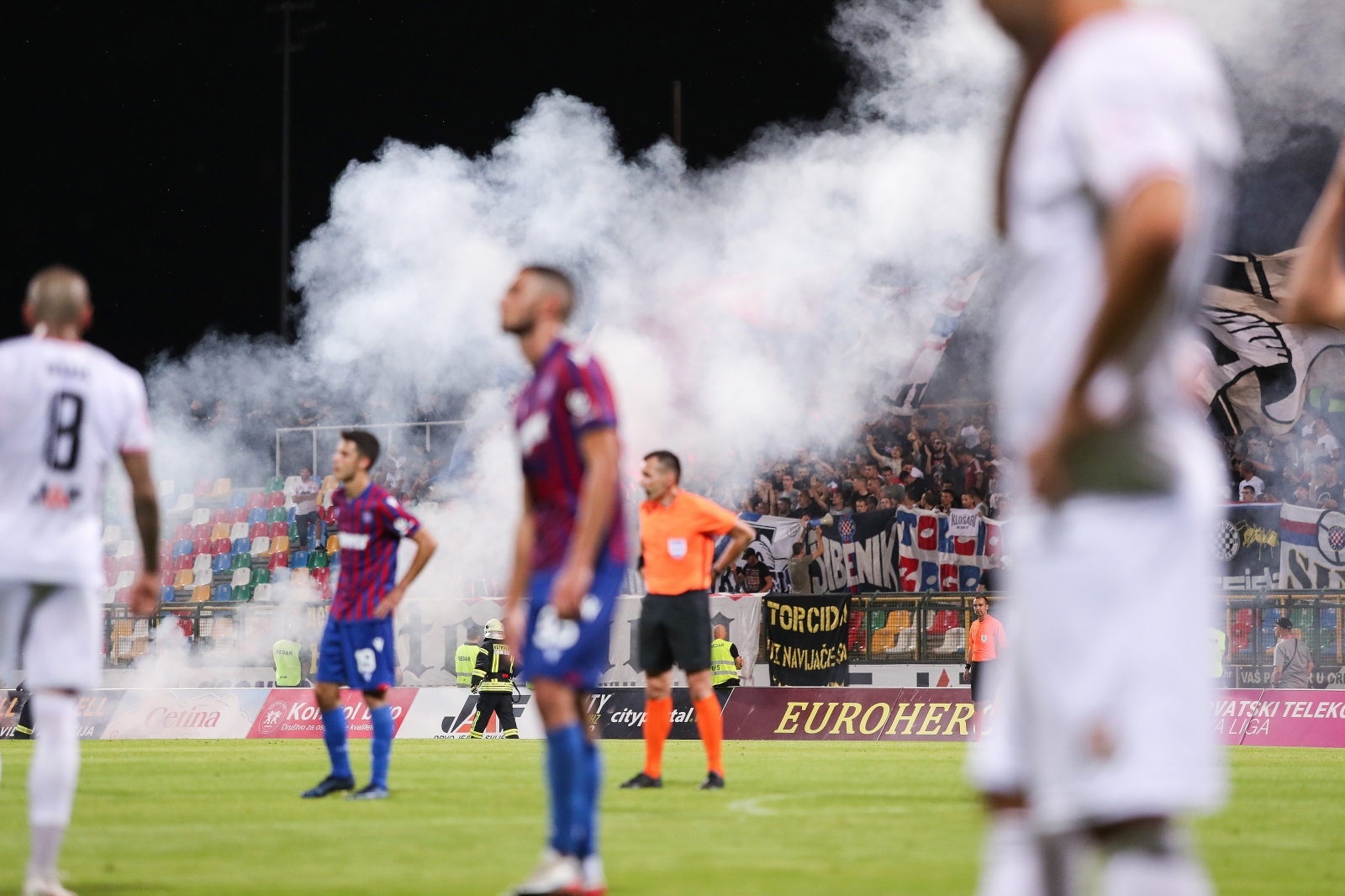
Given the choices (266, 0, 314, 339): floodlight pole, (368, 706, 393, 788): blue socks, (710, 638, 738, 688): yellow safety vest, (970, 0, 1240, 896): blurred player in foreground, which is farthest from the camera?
(266, 0, 314, 339): floodlight pole

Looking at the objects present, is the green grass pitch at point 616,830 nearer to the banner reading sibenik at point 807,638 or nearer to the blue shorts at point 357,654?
the blue shorts at point 357,654

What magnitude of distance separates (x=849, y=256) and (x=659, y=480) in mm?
17205

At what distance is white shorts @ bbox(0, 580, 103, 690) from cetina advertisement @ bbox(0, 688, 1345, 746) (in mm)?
12431

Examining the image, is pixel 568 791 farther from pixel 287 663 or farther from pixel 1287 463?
pixel 287 663

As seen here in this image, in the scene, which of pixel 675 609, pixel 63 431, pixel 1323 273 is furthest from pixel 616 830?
pixel 1323 273

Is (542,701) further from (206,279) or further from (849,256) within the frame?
(206,279)

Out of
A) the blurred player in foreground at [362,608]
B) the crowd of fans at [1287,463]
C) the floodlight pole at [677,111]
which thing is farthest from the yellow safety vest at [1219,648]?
the floodlight pole at [677,111]

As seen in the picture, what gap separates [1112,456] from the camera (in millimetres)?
2764

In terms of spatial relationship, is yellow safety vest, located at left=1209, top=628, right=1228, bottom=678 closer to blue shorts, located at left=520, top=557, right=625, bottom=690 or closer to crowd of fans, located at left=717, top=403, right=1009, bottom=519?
crowd of fans, located at left=717, top=403, right=1009, bottom=519

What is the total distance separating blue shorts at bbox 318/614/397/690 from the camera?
11.7 m

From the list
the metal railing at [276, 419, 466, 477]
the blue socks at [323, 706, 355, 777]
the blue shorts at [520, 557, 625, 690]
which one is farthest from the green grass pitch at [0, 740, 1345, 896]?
the metal railing at [276, 419, 466, 477]

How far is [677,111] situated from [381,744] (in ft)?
81.7

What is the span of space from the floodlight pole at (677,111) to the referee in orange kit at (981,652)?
16218mm

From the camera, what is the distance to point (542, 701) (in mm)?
6227
